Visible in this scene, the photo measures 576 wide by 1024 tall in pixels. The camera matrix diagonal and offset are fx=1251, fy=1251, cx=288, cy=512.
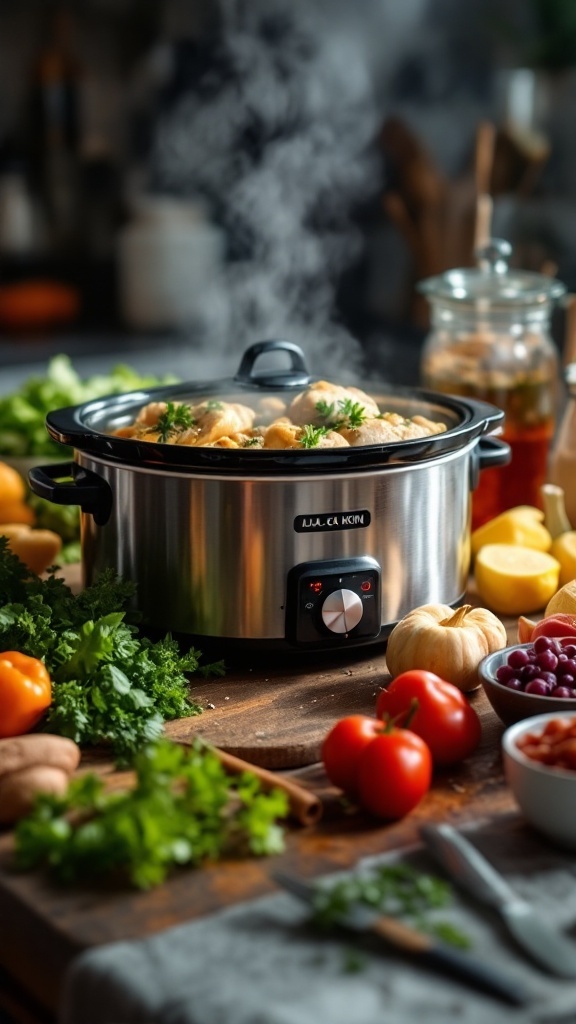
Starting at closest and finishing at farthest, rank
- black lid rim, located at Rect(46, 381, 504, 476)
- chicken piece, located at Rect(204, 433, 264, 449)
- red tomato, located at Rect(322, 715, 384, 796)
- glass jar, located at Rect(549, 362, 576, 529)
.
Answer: red tomato, located at Rect(322, 715, 384, 796), black lid rim, located at Rect(46, 381, 504, 476), chicken piece, located at Rect(204, 433, 264, 449), glass jar, located at Rect(549, 362, 576, 529)

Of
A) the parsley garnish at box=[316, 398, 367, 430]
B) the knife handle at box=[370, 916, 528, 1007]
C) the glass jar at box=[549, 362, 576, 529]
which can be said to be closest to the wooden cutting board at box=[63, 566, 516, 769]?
the parsley garnish at box=[316, 398, 367, 430]

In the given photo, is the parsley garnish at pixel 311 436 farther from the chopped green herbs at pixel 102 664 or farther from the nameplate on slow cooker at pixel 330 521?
the chopped green herbs at pixel 102 664

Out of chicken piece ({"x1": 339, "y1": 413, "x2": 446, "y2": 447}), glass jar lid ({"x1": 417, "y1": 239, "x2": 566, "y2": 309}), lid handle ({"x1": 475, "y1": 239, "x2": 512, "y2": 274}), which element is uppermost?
lid handle ({"x1": 475, "y1": 239, "x2": 512, "y2": 274})

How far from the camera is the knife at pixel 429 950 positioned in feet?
3.27

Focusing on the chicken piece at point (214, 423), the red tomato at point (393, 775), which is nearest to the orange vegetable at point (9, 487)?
the chicken piece at point (214, 423)

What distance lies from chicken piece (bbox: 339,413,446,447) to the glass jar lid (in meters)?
0.55

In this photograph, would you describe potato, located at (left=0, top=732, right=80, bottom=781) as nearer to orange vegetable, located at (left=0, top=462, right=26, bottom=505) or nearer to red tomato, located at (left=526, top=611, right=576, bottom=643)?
red tomato, located at (left=526, top=611, right=576, bottom=643)

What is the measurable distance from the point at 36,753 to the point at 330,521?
0.50m

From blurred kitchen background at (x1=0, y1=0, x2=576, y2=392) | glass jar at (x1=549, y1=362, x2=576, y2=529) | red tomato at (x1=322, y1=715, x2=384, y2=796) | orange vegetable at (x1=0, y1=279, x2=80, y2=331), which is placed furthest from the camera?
orange vegetable at (x1=0, y1=279, x2=80, y2=331)

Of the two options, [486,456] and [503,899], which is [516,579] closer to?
[486,456]

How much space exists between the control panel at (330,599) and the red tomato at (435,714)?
21 cm

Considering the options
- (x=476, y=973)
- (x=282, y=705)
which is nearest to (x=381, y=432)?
(x=282, y=705)

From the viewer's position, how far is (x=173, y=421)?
5.86ft

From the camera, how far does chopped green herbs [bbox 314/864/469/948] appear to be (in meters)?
1.09
